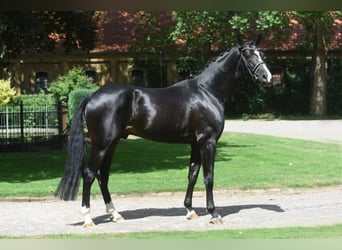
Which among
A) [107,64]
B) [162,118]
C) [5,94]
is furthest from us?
[107,64]

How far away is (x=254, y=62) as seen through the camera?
8242 mm

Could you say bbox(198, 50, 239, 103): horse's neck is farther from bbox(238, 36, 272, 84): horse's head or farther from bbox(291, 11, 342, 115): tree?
bbox(291, 11, 342, 115): tree

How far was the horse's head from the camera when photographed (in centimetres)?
818

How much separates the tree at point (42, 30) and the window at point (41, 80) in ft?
77.3

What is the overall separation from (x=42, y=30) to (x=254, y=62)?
7.92 metres

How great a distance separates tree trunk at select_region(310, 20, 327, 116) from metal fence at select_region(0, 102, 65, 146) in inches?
765

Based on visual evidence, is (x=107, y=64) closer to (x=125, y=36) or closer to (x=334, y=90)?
(x=125, y=36)

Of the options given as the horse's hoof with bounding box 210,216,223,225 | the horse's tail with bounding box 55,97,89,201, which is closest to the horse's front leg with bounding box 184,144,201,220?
the horse's hoof with bounding box 210,216,223,225

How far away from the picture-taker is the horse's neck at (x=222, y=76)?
8.41 m

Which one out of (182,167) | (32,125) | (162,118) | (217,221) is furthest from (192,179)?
(32,125)

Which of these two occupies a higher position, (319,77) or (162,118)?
(162,118)

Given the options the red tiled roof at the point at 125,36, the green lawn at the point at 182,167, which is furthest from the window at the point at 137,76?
the green lawn at the point at 182,167

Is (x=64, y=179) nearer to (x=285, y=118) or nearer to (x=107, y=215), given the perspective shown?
(x=107, y=215)

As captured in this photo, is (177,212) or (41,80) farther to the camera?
(41,80)
